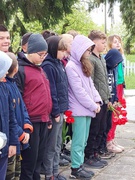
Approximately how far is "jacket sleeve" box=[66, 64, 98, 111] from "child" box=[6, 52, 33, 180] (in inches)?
45.1

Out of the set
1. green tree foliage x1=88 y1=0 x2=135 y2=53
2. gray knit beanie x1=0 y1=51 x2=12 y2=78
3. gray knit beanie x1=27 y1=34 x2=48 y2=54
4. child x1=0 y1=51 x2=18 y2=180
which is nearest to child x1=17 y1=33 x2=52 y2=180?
gray knit beanie x1=27 y1=34 x2=48 y2=54

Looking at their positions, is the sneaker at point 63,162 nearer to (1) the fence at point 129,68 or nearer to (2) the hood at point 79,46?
(2) the hood at point 79,46

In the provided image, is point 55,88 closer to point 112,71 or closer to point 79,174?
point 79,174

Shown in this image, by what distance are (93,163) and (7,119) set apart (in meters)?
2.37

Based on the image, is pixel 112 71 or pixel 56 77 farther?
pixel 112 71

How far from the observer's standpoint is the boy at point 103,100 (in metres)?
5.16

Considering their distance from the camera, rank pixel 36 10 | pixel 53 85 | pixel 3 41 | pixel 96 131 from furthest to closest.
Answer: pixel 36 10 → pixel 96 131 → pixel 53 85 → pixel 3 41

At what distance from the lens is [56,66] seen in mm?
4336

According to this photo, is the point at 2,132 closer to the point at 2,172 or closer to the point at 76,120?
the point at 2,172

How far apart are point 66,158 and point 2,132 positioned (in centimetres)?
245

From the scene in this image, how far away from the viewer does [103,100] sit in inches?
205

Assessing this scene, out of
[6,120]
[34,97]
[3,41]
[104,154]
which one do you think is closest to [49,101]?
[34,97]

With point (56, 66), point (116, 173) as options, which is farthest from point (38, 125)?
point (116, 173)

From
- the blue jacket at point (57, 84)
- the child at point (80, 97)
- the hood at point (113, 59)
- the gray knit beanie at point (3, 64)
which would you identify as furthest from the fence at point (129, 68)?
the gray knit beanie at point (3, 64)
